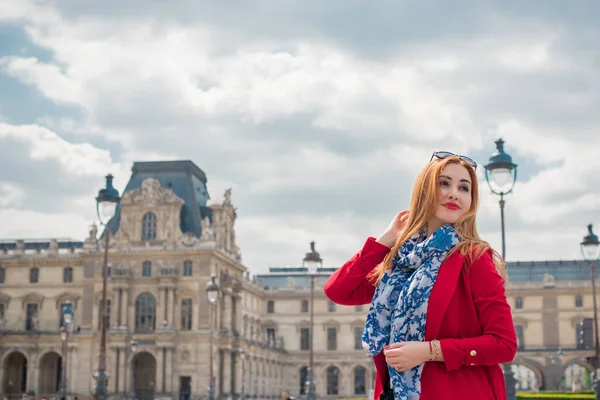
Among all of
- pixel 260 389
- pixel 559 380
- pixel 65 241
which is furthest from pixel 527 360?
pixel 65 241

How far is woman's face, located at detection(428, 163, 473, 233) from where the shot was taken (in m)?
4.78

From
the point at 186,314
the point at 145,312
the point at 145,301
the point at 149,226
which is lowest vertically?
the point at 186,314

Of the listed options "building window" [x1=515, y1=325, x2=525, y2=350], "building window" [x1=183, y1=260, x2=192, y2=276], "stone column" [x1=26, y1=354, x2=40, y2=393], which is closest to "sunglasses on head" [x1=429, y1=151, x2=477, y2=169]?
"building window" [x1=183, y1=260, x2=192, y2=276]

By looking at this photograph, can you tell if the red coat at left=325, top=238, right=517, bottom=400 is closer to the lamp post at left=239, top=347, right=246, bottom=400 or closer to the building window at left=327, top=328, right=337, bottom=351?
the lamp post at left=239, top=347, right=246, bottom=400

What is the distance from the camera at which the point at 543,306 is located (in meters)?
96.2

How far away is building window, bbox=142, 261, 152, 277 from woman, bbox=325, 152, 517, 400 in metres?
66.9

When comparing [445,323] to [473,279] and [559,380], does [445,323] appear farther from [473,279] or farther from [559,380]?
[559,380]

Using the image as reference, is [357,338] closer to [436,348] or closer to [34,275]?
[34,275]

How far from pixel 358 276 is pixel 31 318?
74244 mm

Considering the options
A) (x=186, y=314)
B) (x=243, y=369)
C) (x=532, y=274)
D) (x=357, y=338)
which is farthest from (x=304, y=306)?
(x=186, y=314)

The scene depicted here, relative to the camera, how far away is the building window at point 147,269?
7038 cm

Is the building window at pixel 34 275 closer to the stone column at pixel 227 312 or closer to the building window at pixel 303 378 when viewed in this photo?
the stone column at pixel 227 312

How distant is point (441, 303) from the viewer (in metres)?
4.41

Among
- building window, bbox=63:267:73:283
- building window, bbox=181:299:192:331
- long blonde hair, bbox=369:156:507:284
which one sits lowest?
long blonde hair, bbox=369:156:507:284
